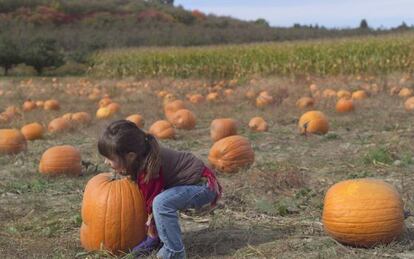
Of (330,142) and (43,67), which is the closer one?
(330,142)

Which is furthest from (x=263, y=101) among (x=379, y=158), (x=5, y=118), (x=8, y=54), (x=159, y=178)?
(x=8, y=54)

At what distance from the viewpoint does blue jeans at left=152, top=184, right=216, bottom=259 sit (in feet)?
12.5

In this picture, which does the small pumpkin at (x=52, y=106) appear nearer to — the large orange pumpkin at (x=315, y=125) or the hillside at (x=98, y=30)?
the large orange pumpkin at (x=315, y=125)

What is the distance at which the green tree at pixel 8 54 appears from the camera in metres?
31.8

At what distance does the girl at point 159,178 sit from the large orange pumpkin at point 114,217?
66mm

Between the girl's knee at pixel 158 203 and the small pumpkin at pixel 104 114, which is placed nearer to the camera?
the girl's knee at pixel 158 203

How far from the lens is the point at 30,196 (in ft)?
18.4

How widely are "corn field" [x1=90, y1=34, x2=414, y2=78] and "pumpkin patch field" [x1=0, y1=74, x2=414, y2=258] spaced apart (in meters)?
5.95

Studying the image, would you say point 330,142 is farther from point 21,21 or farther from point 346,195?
point 21,21

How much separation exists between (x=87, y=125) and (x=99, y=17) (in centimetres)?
4506

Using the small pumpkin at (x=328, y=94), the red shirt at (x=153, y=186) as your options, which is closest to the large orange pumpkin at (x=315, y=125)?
the small pumpkin at (x=328, y=94)

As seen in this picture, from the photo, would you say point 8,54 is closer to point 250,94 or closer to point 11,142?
point 250,94

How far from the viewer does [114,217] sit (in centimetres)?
395

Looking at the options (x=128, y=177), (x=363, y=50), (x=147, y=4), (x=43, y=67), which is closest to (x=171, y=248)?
(x=128, y=177)
